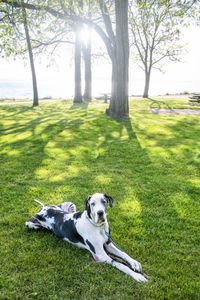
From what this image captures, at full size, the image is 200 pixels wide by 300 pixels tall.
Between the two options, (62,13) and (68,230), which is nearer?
(68,230)

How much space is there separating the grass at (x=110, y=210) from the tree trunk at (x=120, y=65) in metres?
3.87

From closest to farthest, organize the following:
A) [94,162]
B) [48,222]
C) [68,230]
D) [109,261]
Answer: [109,261] → [68,230] → [48,222] → [94,162]

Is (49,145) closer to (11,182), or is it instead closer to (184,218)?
(11,182)

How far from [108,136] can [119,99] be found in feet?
14.0

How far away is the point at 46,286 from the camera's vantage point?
278 centimetres

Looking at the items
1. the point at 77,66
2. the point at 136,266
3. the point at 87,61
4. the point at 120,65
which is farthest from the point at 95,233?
the point at 87,61

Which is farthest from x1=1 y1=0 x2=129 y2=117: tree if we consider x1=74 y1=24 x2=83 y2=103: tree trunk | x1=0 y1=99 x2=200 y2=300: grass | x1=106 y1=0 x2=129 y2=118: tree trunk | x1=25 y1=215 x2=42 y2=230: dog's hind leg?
x1=25 y1=215 x2=42 y2=230: dog's hind leg

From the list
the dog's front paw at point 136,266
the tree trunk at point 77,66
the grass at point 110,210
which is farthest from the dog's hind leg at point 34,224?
the tree trunk at point 77,66

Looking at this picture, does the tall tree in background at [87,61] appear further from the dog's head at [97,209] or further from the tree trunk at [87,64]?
the dog's head at [97,209]

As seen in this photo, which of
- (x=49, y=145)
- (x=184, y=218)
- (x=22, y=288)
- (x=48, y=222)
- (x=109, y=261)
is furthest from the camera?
(x=49, y=145)

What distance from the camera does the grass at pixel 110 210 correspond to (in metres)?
2.79

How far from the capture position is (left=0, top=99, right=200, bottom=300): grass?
279 centimetres

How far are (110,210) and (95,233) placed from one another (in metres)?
1.35

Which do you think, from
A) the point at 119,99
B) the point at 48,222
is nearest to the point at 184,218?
the point at 48,222
